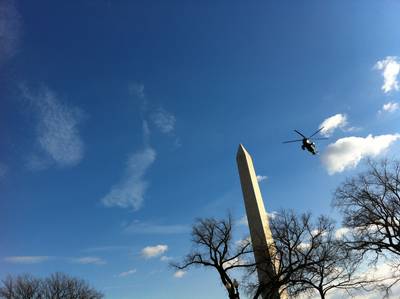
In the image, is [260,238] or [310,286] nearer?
[310,286]

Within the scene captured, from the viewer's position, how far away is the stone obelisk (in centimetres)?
2409

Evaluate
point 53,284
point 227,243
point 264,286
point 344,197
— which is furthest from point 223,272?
point 53,284

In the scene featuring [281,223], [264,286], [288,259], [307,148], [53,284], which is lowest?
[264,286]

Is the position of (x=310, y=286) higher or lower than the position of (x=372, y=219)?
lower

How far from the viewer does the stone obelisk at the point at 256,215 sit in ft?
79.0

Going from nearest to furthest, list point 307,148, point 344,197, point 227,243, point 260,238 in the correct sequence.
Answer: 1. point 307,148
2. point 344,197
3. point 227,243
4. point 260,238

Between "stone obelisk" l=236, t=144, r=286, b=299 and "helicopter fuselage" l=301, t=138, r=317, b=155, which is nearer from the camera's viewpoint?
"helicopter fuselage" l=301, t=138, r=317, b=155

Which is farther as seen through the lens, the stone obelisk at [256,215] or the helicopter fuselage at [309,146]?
the stone obelisk at [256,215]

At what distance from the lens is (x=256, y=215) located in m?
30.8

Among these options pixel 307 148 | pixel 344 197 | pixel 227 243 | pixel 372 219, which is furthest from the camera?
pixel 227 243

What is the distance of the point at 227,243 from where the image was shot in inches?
1010

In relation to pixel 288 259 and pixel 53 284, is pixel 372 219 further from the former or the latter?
pixel 53 284

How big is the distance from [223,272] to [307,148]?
10.5 m

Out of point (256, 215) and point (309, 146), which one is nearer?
point (309, 146)
